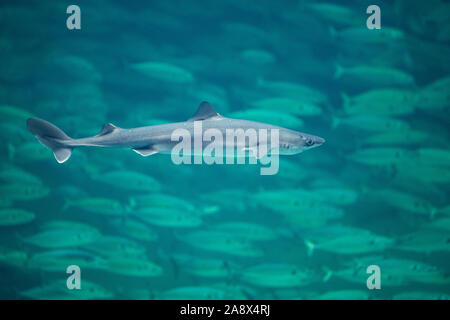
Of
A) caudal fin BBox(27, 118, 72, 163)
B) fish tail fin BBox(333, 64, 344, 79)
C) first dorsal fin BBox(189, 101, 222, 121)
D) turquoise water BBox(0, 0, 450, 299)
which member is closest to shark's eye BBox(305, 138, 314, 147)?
first dorsal fin BBox(189, 101, 222, 121)

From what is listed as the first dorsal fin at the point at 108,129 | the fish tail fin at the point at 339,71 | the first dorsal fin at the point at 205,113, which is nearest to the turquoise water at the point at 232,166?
the fish tail fin at the point at 339,71

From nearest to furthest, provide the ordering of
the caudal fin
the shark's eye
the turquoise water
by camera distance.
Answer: the shark's eye, the caudal fin, the turquoise water

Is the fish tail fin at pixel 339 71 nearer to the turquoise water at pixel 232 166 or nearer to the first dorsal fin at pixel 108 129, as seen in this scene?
the turquoise water at pixel 232 166

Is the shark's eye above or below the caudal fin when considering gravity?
below

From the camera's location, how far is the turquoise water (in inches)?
343

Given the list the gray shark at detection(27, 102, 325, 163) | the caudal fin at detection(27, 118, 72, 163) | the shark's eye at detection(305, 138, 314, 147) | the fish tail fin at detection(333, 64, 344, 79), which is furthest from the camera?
the fish tail fin at detection(333, 64, 344, 79)

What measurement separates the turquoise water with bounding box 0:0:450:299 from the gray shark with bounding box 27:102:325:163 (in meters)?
4.67

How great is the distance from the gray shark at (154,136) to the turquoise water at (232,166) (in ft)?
15.3

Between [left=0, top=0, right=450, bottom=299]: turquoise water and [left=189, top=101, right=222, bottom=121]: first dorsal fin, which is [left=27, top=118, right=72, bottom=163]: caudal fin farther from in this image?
[left=0, top=0, right=450, bottom=299]: turquoise water

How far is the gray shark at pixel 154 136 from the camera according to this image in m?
3.64

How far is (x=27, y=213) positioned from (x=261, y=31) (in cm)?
820

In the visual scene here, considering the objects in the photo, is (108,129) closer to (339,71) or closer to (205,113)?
(205,113)

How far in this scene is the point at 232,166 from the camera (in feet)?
37.3

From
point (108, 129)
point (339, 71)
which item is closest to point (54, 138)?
point (108, 129)
